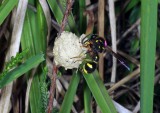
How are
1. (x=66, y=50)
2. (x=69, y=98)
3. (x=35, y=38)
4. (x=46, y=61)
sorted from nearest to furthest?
(x=66, y=50)
(x=69, y=98)
(x=35, y=38)
(x=46, y=61)

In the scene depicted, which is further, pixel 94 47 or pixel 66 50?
pixel 94 47

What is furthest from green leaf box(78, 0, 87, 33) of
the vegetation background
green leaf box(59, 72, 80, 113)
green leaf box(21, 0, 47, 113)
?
green leaf box(59, 72, 80, 113)

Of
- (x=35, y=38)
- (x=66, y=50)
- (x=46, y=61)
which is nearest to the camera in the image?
(x=66, y=50)

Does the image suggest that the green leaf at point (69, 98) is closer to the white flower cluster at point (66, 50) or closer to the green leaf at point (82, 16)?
the white flower cluster at point (66, 50)

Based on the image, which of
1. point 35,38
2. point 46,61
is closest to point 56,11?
point 35,38

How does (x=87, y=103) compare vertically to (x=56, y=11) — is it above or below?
below

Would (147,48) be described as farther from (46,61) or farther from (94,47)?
(46,61)

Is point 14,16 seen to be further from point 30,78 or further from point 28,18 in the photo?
point 30,78
